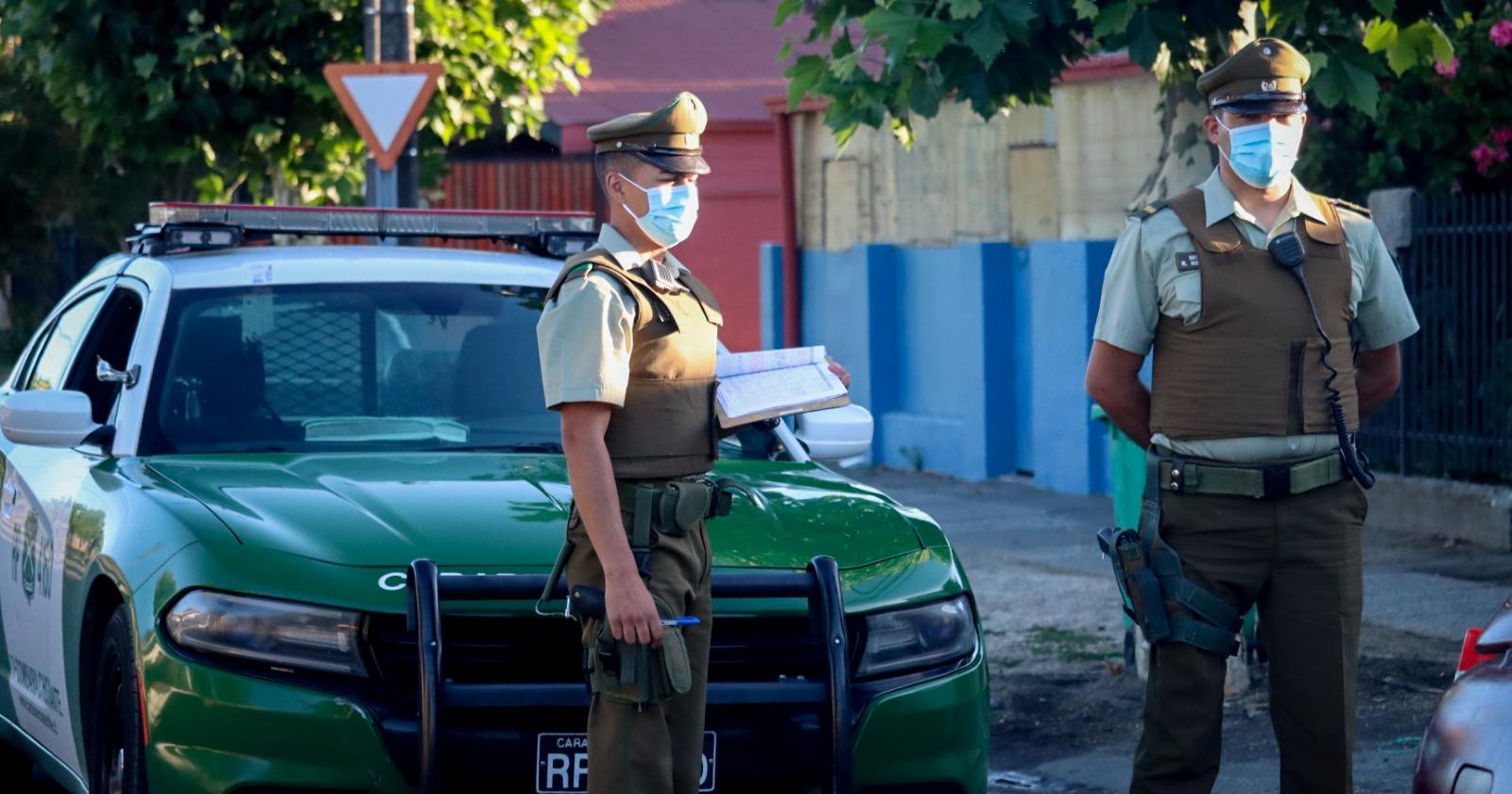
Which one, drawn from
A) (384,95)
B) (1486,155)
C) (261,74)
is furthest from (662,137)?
(261,74)

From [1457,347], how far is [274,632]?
309 inches

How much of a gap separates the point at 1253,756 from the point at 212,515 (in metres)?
3.45

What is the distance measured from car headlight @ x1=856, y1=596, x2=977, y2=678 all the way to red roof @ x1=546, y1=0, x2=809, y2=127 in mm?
15297

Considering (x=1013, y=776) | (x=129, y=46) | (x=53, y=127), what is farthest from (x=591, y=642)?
(x=53, y=127)

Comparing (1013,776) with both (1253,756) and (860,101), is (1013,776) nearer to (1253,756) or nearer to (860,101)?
(1253,756)

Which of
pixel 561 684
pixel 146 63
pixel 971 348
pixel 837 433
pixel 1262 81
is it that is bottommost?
pixel 561 684

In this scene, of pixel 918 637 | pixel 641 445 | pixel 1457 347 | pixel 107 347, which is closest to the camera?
pixel 641 445

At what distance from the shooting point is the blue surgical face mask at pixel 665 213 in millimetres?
4012

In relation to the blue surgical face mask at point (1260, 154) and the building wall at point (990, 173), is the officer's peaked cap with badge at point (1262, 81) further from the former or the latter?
the building wall at point (990, 173)

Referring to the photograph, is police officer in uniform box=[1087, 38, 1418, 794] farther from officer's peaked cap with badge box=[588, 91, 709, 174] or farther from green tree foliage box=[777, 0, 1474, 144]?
green tree foliage box=[777, 0, 1474, 144]

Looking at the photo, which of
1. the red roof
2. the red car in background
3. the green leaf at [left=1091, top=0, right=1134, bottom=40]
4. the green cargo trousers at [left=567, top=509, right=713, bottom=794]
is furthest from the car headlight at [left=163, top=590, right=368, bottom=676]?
the red roof

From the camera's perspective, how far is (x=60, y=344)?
6312 millimetres

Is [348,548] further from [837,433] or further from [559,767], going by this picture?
[837,433]

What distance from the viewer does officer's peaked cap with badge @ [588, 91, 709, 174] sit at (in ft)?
13.1
